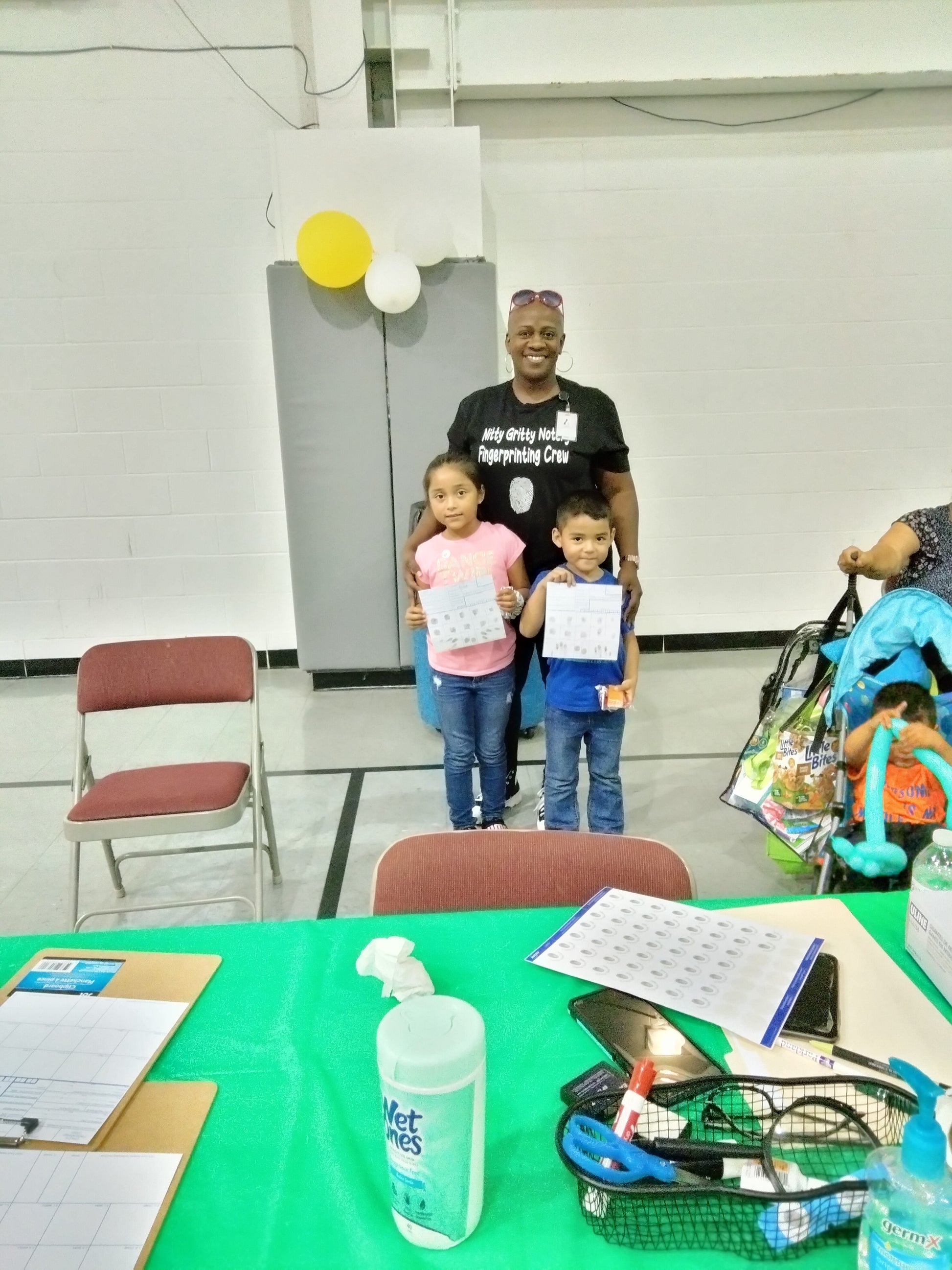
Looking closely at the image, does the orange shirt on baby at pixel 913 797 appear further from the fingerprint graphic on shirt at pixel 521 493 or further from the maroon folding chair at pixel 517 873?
the fingerprint graphic on shirt at pixel 521 493

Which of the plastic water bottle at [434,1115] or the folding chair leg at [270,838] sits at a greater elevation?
the plastic water bottle at [434,1115]

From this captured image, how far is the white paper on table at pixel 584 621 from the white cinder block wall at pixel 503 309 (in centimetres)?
266

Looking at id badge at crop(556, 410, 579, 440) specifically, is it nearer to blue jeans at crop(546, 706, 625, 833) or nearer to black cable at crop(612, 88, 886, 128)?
blue jeans at crop(546, 706, 625, 833)

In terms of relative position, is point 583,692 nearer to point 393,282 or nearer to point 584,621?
point 584,621

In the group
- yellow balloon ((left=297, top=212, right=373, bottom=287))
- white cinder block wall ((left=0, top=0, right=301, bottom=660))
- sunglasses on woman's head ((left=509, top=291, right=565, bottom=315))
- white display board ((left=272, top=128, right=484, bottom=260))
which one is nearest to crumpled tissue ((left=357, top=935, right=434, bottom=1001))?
sunglasses on woman's head ((left=509, top=291, right=565, bottom=315))

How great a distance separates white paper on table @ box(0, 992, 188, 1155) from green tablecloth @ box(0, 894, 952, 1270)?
0.04 m

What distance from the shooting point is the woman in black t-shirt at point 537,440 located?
2.40 meters

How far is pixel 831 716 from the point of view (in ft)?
7.09

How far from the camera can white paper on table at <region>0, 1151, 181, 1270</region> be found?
2.43 ft

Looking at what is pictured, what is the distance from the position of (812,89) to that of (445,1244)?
503 cm

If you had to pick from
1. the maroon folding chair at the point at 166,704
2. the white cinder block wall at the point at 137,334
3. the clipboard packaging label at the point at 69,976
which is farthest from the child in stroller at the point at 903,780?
the white cinder block wall at the point at 137,334

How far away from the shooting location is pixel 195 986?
1.08 meters

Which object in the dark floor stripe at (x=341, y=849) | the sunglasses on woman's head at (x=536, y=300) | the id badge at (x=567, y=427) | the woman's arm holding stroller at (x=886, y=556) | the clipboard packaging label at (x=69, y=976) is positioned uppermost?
the sunglasses on woman's head at (x=536, y=300)

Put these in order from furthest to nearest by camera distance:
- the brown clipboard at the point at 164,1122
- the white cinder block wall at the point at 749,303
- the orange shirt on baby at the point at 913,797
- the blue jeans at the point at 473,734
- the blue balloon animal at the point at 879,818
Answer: the white cinder block wall at the point at 749,303
the blue jeans at the point at 473,734
the orange shirt on baby at the point at 913,797
the blue balloon animal at the point at 879,818
the brown clipboard at the point at 164,1122
